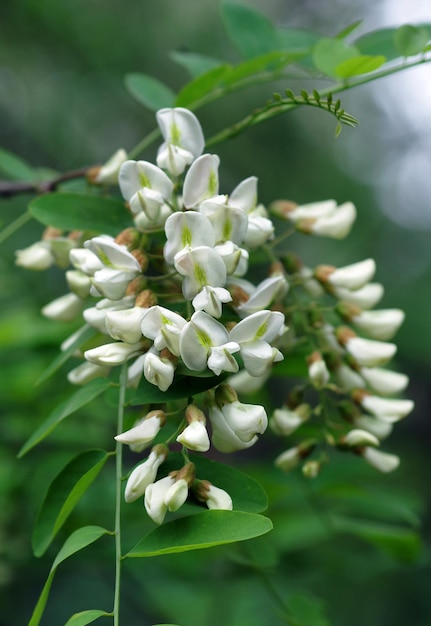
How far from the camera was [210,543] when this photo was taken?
540 mm

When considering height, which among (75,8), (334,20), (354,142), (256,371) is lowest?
(354,142)

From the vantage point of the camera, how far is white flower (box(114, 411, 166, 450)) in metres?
0.60

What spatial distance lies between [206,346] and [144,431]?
9 cm

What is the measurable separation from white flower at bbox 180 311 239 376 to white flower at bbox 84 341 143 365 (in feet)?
0.24

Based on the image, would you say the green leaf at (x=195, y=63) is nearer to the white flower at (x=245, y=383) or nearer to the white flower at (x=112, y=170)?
the white flower at (x=112, y=170)

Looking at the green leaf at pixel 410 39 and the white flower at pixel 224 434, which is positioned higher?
the green leaf at pixel 410 39

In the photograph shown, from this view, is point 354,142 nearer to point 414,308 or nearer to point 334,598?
point 414,308

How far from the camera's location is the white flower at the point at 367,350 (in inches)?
31.5

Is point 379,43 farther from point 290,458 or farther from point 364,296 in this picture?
point 290,458

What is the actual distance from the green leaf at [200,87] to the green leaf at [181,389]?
427mm

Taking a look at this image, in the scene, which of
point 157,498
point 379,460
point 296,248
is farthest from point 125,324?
point 296,248

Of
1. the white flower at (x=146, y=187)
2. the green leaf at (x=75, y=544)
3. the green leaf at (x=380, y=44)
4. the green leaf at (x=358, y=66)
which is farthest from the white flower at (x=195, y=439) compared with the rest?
the green leaf at (x=380, y=44)

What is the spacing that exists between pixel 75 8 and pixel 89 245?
448 centimetres

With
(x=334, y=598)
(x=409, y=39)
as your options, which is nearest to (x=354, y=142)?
(x=334, y=598)
